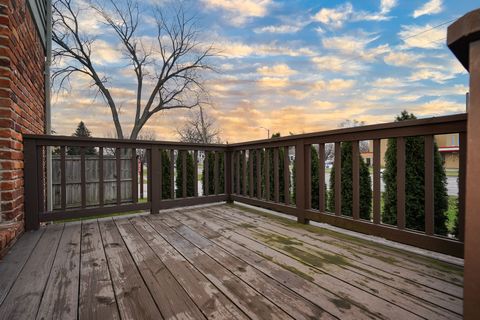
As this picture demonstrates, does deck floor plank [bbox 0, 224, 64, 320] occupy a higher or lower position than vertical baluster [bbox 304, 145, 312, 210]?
lower

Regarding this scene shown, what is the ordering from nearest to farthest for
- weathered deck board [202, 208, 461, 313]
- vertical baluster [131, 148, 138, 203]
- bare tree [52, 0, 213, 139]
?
weathered deck board [202, 208, 461, 313]
vertical baluster [131, 148, 138, 203]
bare tree [52, 0, 213, 139]

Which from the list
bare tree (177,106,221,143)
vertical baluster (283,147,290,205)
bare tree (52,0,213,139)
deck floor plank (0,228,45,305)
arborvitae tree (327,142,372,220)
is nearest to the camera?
deck floor plank (0,228,45,305)

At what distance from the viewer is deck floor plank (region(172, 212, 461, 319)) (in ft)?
3.13

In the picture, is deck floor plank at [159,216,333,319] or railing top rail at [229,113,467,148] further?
railing top rail at [229,113,467,148]

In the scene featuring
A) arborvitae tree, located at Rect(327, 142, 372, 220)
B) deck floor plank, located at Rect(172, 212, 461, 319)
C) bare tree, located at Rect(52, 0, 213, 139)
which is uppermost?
bare tree, located at Rect(52, 0, 213, 139)

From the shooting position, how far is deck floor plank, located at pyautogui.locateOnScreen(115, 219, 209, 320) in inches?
38.1

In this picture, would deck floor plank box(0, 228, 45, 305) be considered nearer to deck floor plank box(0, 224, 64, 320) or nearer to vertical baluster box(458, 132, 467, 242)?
deck floor plank box(0, 224, 64, 320)

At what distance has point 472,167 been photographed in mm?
740

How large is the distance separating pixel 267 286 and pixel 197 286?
0.34 m

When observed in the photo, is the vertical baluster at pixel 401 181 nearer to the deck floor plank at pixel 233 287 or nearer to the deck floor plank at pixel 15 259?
the deck floor plank at pixel 233 287

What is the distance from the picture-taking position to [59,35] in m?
8.07

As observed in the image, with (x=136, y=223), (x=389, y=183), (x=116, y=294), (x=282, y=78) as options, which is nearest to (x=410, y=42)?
(x=282, y=78)

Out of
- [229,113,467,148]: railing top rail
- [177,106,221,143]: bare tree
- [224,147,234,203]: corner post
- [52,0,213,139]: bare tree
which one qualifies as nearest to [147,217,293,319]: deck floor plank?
[229,113,467,148]: railing top rail

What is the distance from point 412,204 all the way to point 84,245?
292cm
